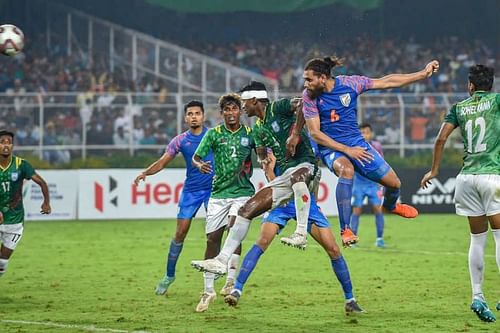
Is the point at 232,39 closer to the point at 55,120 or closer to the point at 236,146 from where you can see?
the point at 55,120

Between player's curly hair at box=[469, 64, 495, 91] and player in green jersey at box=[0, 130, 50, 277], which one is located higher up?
player's curly hair at box=[469, 64, 495, 91]

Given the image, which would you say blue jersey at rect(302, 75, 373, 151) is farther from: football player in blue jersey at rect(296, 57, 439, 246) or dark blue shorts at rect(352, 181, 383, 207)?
dark blue shorts at rect(352, 181, 383, 207)

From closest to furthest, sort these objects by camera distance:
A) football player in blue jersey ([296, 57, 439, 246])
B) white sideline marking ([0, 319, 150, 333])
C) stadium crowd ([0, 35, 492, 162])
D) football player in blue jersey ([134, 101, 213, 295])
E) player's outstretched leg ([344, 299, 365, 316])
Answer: white sideline marking ([0, 319, 150, 333])
football player in blue jersey ([296, 57, 439, 246])
player's outstretched leg ([344, 299, 365, 316])
football player in blue jersey ([134, 101, 213, 295])
stadium crowd ([0, 35, 492, 162])

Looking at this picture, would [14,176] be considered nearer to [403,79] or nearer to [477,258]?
[403,79]

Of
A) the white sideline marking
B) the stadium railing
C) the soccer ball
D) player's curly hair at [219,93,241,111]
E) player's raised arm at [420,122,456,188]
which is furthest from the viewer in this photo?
Answer: the stadium railing

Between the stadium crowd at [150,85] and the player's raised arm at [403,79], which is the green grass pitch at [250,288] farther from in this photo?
the stadium crowd at [150,85]

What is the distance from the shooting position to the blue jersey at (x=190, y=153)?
13.6m

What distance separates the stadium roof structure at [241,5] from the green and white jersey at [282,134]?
22100mm

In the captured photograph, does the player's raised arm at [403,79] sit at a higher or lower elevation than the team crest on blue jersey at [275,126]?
higher

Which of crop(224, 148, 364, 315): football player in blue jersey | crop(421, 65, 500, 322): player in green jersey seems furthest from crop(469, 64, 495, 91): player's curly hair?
crop(224, 148, 364, 315): football player in blue jersey

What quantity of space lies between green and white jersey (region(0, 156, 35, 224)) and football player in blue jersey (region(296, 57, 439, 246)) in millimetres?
4335

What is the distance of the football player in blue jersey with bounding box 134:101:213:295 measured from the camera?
1341cm

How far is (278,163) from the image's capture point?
1159 centimetres

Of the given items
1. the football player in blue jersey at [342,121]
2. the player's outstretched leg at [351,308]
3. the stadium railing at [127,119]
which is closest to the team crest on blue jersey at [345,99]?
the football player in blue jersey at [342,121]
